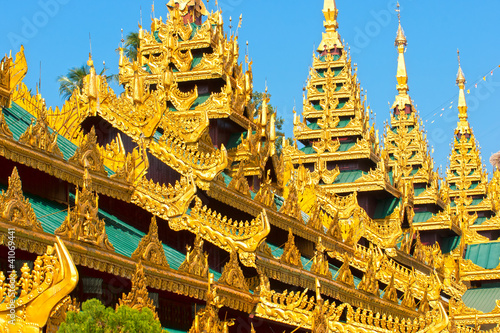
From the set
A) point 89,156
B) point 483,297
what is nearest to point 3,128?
point 89,156

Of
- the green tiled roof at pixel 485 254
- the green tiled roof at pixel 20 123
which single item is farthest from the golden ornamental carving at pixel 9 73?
the green tiled roof at pixel 485 254

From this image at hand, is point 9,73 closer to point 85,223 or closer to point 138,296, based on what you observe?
point 85,223

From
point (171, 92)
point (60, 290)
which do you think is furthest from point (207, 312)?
point (171, 92)

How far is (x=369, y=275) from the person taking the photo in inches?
906

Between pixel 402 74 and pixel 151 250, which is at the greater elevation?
pixel 402 74

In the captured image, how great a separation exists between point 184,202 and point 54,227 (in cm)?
399

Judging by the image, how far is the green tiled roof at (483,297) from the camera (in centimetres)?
3680

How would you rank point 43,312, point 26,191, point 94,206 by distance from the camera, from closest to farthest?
point 43,312 → point 94,206 → point 26,191

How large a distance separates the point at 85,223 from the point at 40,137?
1648mm

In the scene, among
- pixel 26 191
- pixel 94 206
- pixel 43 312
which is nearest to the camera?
pixel 43 312

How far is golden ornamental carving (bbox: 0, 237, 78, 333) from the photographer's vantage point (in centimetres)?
1019

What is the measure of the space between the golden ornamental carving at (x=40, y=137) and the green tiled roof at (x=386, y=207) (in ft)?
71.6

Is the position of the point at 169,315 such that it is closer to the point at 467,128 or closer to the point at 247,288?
the point at 247,288

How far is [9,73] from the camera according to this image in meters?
14.0
